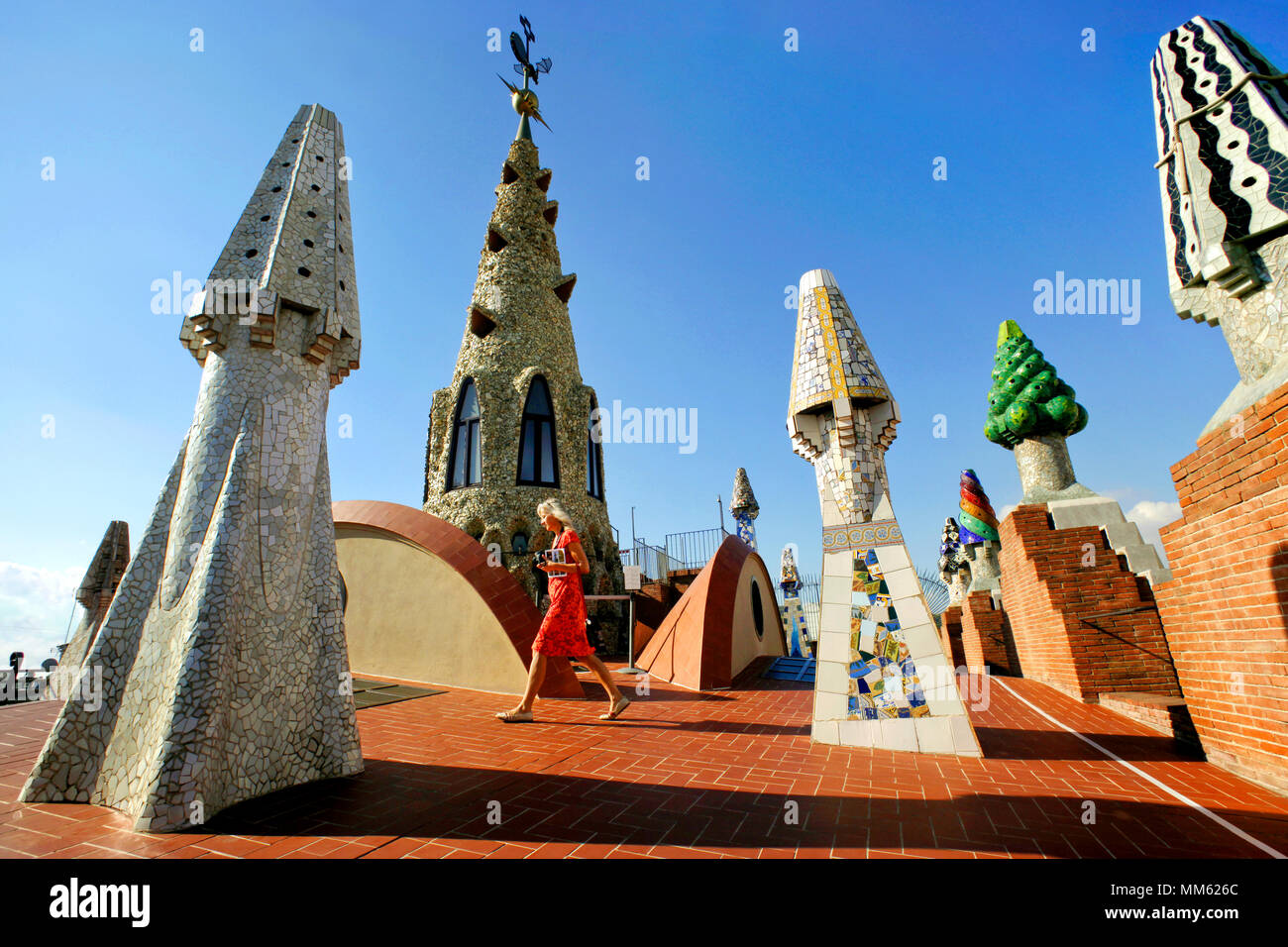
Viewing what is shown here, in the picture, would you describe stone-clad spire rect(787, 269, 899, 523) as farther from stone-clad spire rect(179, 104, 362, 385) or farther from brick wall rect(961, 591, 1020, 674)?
brick wall rect(961, 591, 1020, 674)

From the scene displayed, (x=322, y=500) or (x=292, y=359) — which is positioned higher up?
(x=292, y=359)

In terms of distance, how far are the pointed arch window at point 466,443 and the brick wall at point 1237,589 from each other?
520 inches

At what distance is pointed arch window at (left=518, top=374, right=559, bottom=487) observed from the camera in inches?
573

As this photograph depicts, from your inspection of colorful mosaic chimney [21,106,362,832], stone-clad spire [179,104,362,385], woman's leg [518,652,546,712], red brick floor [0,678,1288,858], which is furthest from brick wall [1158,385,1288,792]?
stone-clad spire [179,104,362,385]

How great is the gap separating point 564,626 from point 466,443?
10.6m

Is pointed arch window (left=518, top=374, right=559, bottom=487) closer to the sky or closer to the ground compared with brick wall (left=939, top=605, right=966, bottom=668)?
closer to the sky

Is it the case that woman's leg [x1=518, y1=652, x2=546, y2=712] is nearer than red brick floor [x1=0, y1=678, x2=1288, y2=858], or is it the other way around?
red brick floor [x1=0, y1=678, x2=1288, y2=858]

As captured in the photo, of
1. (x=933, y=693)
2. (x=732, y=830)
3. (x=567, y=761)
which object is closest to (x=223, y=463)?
(x=567, y=761)

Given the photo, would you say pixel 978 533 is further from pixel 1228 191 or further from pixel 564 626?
pixel 564 626

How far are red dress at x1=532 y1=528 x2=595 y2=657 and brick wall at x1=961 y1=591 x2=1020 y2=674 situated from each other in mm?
9208

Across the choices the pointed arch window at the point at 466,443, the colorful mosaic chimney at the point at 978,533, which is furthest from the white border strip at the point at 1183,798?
the pointed arch window at the point at 466,443
